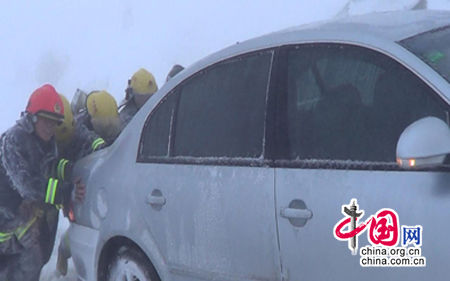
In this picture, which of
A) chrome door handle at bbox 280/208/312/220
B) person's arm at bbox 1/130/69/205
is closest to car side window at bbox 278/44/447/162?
chrome door handle at bbox 280/208/312/220

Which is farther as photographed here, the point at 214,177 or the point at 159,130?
the point at 159,130

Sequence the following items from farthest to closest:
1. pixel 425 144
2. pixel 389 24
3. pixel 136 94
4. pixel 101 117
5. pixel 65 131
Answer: pixel 136 94, pixel 101 117, pixel 65 131, pixel 389 24, pixel 425 144

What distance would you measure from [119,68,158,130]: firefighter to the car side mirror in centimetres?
452

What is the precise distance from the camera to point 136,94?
6.91 meters

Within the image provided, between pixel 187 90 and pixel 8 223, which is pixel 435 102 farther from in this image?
pixel 8 223

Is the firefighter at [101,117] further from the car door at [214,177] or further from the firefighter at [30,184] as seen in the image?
the car door at [214,177]

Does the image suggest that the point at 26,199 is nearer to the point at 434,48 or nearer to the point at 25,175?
the point at 25,175

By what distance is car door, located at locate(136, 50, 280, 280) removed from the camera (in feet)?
10.6

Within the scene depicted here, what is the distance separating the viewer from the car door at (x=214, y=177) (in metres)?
3.25

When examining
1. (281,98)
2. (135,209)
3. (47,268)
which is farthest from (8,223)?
(281,98)

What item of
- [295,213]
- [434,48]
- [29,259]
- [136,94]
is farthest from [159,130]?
[136,94]

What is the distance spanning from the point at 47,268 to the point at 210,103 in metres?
3.41

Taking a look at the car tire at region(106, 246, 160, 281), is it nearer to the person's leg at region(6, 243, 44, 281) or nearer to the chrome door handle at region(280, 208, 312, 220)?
the chrome door handle at region(280, 208, 312, 220)

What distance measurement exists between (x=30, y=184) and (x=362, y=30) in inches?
110
